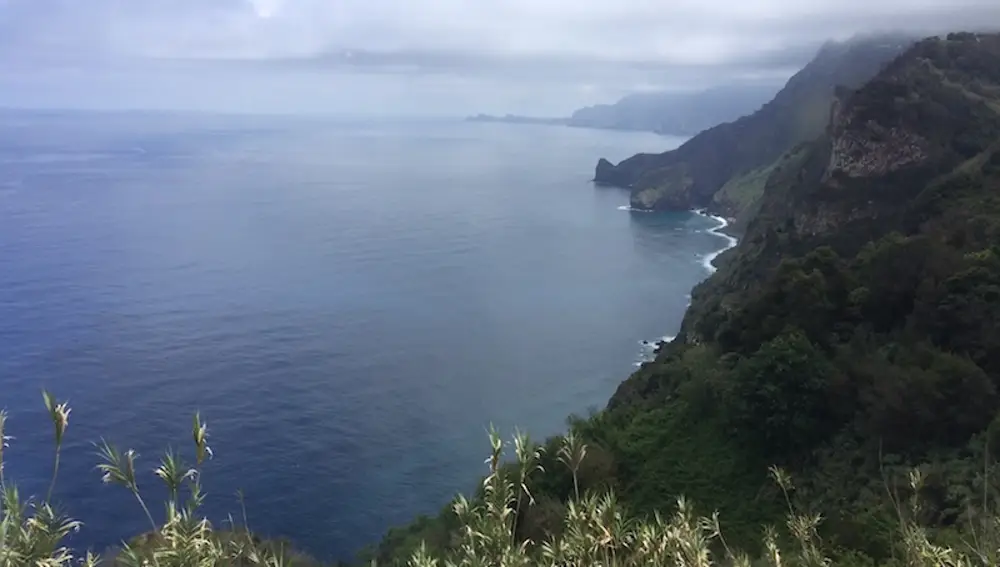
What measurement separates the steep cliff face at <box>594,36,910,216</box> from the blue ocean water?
15168mm

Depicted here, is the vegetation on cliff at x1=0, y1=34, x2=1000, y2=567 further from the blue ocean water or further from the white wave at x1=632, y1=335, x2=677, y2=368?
the white wave at x1=632, y1=335, x2=677, y2=368

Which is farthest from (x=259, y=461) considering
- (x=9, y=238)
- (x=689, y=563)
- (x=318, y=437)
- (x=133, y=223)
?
(x=133, y=223)

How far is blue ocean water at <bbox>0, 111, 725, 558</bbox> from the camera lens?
39688mm

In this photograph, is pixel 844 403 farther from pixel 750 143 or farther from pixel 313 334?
pixel 750 143

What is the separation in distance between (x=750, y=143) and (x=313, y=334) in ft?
325

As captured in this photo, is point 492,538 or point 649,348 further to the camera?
point 649,348

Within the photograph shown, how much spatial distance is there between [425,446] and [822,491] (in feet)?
82.6

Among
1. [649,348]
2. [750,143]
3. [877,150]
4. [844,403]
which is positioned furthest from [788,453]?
[750,143]

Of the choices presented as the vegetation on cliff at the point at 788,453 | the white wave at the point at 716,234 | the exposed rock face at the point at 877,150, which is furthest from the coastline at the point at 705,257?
the vegetation on cliff at the point at 788,453

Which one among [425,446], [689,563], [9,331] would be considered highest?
[689,563]

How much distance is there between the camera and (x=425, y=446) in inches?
1694

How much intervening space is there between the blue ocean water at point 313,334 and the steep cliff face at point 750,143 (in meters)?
15.2

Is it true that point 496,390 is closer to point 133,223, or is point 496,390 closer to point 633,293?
point 633,293

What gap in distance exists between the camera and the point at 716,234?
107062 millimetres
